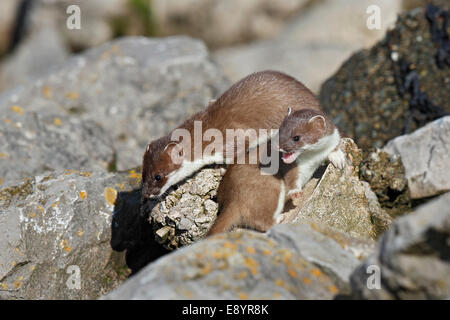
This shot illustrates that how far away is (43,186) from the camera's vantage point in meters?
6.94

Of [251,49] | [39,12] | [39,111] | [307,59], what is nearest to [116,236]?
[39,111]

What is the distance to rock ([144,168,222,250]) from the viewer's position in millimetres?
6238

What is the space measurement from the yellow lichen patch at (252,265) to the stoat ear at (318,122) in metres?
2.22

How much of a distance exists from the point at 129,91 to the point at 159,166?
4.46 m

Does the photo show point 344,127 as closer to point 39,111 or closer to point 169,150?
point 169,150

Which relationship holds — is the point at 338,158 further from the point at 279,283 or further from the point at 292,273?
the point at 279,283

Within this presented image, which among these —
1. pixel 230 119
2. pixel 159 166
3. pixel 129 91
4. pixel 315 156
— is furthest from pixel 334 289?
pixel 129 91

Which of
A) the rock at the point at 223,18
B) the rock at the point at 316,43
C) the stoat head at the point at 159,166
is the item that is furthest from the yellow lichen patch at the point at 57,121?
the rock at the point at 223,18

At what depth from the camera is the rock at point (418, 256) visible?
353 cm

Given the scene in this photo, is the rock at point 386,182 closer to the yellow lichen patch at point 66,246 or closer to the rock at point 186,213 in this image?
the rock at point 186,213

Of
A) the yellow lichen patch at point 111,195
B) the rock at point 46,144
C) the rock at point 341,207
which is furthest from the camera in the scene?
the rock at point 46,144

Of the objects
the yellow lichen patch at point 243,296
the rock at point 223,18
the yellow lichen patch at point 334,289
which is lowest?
the yellow lichen patch at point 334,289

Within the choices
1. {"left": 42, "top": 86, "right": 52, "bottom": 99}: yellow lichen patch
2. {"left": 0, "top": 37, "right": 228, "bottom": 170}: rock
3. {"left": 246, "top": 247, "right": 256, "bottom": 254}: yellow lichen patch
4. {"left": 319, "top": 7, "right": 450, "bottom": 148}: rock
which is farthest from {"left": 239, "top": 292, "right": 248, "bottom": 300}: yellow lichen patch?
{"left": 42, "top": 86, "right": 52, "bottom": 99}: yellow lichen patch
